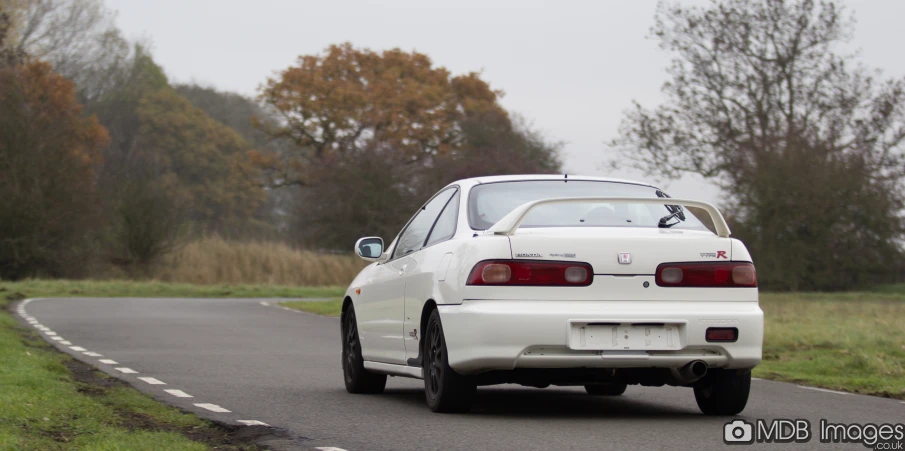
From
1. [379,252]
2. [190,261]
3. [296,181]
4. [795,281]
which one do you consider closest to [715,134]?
[795,281]

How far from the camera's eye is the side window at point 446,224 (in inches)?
362

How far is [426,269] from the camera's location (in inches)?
359

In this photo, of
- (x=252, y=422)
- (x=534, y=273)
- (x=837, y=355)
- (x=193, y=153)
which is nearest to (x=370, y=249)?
(x=252, y=422)

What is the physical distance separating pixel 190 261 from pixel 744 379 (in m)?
43.8

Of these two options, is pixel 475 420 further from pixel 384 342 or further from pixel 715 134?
pixel 715 134

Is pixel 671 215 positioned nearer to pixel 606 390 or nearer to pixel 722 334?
pixel 722 334

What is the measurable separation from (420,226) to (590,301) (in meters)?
2.41

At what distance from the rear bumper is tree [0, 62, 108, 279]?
3983cm

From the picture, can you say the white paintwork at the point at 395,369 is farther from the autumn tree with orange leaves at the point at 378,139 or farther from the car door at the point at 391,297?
the autumn tree with orange leaves at the point at 378,139

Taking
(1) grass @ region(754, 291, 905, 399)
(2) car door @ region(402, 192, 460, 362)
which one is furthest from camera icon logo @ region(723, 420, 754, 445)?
(1) grass @ region(754, 291, 905, 399)

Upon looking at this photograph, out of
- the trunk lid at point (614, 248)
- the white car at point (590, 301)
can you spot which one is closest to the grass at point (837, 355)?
the white car at point (590, 301)

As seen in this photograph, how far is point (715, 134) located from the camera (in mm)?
47250

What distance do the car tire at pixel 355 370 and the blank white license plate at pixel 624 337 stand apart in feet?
10.5

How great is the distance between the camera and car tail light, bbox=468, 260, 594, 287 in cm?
816
